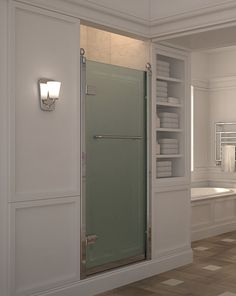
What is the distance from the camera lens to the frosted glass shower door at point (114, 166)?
14.4 ft

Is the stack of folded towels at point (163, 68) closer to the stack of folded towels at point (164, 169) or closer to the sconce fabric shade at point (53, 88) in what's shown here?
the stack of folded towels at point (164, 169)

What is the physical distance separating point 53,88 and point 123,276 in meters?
1.96

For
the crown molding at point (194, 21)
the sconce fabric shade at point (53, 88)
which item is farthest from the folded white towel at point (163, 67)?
the sconce fabric shade at point (53, 88)

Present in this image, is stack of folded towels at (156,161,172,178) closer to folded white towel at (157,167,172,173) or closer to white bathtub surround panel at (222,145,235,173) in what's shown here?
folded white towel at (157,167,172,173)

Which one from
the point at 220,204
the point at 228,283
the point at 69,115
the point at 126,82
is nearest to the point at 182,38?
the point at 126,82

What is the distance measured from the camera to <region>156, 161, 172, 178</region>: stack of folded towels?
205 inches

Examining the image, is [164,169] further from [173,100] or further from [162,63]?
[162,63]

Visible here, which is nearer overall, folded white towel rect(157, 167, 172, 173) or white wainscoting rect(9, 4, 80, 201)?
white wainscoting rect(9, 4, 80, 201)

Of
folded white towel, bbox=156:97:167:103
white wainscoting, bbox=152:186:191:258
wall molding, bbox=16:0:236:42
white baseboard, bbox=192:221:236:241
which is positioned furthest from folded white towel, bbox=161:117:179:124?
white baseboard, bbox=192:221:236:241

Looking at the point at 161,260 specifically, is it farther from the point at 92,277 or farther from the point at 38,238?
the point at 38,238

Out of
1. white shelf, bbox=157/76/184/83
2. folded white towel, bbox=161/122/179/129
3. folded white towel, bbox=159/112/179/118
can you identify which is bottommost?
folded white towel, bbox=161/122/179/129

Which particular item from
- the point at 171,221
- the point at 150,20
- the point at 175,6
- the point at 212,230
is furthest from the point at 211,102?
the point at 175,6

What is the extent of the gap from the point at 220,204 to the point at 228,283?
8.50 feet

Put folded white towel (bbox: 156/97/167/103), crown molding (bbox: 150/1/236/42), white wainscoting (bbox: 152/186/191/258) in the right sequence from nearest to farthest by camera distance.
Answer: crown molding (bbox: 150/1/236/42), white wainscoting (bbox: 152/186/191/258), folded white towel (bbox: 156/97/167/103)
